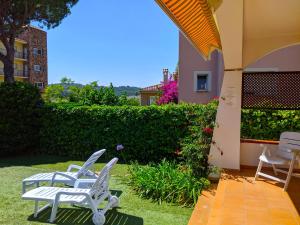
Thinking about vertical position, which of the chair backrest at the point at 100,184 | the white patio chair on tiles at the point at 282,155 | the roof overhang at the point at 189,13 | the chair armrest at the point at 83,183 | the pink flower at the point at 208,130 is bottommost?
the chair armrest at the point at 83,183

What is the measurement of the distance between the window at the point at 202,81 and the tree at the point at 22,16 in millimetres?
11519

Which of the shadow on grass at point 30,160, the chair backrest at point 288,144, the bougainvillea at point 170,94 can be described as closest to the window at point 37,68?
A: the bougainvillea at point 170,94

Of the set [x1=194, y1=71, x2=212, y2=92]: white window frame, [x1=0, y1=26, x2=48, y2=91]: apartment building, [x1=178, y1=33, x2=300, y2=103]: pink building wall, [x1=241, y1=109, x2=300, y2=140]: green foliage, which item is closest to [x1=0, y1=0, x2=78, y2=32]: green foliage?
[x1=178, y1=33, x2=300, y2=103]: pink building wall

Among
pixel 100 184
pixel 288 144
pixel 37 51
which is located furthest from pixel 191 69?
pixel 37 51

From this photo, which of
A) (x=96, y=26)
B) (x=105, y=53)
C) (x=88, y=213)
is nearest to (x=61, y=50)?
(x=105, y=53)

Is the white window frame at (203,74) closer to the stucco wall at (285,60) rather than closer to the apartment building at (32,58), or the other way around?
the stucco wall at (285,60)

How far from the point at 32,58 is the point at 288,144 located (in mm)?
66988

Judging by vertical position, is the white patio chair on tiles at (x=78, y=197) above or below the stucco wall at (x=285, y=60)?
below

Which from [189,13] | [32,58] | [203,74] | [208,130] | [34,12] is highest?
[32,58]

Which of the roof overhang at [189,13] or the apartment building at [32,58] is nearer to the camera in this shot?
the roof overhang at [189,13]

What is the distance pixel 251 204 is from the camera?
632 centimetres

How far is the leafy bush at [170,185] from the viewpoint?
26.4 feet

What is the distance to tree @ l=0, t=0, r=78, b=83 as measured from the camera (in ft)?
76.6

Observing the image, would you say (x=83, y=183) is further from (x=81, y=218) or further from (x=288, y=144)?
(x=288, y=144)
